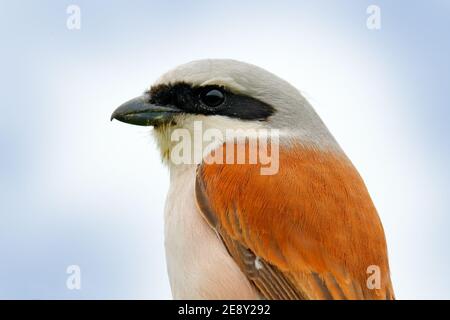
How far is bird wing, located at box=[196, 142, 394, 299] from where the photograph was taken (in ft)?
12.1

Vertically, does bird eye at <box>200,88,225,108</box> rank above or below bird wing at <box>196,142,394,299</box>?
above

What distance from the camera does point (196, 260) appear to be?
3898 millimetres

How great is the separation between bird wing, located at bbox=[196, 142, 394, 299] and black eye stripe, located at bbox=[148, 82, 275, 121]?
40cm

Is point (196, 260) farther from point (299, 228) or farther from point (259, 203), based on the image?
point (299, 228)

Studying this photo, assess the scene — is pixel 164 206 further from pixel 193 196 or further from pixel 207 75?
pixel 207 75

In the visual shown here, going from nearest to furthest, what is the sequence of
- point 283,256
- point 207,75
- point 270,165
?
point 283,256 → point 270,165 → point 207,75

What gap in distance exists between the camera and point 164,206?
4359mm

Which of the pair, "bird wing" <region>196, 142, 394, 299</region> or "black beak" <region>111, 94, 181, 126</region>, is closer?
"bird wing" <region>196, 142, 394, 299</region>

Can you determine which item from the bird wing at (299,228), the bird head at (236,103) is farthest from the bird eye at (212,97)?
the bird wing at (299,228)

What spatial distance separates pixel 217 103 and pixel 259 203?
0.81 meters

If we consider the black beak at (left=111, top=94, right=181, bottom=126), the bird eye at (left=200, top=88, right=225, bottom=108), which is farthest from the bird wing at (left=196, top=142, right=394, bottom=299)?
the black beak at (left=111, top=94, right=181, bottom=126)

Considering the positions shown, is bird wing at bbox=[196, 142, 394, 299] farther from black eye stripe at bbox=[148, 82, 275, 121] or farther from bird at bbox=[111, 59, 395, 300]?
black eye stripe at bbox=[148, 82, 275, 121]
